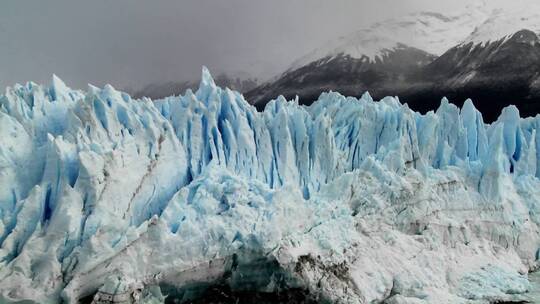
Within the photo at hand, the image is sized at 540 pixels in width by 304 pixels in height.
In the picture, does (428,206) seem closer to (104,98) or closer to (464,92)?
(104,98)

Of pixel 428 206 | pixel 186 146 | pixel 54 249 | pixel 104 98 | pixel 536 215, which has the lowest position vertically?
pixel 536 215

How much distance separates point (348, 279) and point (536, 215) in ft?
22.3

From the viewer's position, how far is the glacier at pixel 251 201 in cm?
976

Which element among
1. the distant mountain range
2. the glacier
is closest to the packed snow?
the distant mountain range

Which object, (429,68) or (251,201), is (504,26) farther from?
(251,201)

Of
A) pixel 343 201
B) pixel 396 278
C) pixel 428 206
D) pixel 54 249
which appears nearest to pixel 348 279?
pixel 396 278

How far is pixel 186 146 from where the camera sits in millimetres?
12484

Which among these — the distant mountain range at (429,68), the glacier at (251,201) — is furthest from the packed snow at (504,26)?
the glacier at (251,201)

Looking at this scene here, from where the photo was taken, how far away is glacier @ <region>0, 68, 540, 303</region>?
976cm

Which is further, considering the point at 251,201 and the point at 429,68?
the point at 429,68

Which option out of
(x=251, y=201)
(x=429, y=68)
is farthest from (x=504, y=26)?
(x=251, y=201)

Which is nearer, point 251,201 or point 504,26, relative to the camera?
point 251,201

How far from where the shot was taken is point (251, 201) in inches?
443

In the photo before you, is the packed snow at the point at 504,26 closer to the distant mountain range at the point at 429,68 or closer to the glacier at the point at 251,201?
the distant mountain range at the point at 429,68
